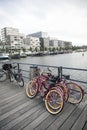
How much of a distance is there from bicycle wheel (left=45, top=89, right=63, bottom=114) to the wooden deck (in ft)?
0.36

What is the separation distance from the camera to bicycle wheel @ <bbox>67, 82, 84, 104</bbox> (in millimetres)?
2683

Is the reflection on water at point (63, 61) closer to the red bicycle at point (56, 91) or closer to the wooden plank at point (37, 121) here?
the red bicycle at point (56, 91)

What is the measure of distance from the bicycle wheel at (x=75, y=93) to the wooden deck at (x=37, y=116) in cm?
12

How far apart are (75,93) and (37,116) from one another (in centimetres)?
118

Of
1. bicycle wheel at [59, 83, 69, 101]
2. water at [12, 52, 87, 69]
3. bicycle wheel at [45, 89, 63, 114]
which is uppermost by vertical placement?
bicycle wheel at [59, 83, 69, 101]

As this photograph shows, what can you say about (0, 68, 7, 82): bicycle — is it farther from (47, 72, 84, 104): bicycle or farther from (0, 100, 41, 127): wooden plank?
(47, 72, 84, 104): bicycle

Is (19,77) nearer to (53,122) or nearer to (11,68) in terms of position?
(11,68)

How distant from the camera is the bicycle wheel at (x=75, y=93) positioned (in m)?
2.68

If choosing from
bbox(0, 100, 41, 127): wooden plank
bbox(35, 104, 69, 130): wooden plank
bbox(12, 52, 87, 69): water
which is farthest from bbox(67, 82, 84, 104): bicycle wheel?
bbox(12, 52, 87, 69): water

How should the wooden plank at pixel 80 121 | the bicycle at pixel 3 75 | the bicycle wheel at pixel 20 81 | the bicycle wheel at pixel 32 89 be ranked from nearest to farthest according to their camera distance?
the wooden plank at pixel 80 121 < the bicycle wheel at pixel 32 89 < the bicycle wheel at pixel 20 81 < the bicycle at pixel 3 75

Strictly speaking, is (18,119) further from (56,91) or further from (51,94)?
(56,91)

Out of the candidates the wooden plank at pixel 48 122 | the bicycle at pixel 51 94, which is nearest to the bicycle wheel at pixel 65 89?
the bicycle at pixel 51 94

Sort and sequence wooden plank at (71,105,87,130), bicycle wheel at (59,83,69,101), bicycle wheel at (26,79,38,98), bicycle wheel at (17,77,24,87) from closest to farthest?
1. wooden plank at (71,105,87,130)
2. bicycle wheel at (59,83,69,101)
3. bicycle wheel at (26,79,38,98)
4. bicycle wheel at (17,77,24,87)

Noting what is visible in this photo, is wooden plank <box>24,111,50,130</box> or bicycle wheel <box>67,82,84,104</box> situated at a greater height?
bicycle wheel <box>67,82,84,104</box>
